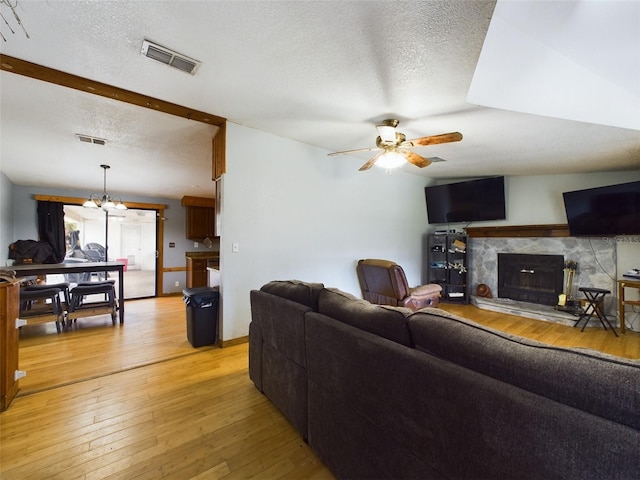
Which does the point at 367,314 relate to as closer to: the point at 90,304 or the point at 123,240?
the point at 90,304

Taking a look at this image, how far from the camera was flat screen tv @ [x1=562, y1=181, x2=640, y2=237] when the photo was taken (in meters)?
3.60

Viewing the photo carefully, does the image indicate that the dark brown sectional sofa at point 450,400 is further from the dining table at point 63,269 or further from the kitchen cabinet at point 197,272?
the kitchen cabinet at point 197,272

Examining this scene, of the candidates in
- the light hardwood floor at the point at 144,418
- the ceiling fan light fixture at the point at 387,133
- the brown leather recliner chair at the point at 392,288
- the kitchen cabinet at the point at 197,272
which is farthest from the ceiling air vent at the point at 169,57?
the kitchen cabinet at the point at 197,272

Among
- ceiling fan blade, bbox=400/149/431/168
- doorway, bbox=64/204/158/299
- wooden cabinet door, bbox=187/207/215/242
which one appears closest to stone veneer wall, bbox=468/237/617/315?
ceiling fan blade, bbox=400/149/431/168

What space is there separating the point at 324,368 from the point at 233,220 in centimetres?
219

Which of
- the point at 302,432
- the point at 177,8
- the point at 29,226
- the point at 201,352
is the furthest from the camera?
the point at 29,226

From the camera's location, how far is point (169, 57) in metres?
1.93

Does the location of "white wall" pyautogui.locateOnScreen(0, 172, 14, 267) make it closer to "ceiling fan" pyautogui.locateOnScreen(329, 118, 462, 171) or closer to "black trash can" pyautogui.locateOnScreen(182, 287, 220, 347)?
"black trash can" pyautogui.locateOnScreen(182, 287, 220, 347)

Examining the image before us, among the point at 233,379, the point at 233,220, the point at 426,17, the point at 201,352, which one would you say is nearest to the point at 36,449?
the point at 233,379

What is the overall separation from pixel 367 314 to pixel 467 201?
478 cm

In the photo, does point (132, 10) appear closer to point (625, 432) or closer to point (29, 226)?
point (625, 432)

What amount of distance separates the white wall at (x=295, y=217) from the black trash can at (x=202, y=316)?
0.45 ft

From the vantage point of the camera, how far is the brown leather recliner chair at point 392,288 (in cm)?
360

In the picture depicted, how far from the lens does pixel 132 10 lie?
1525 millimetres
